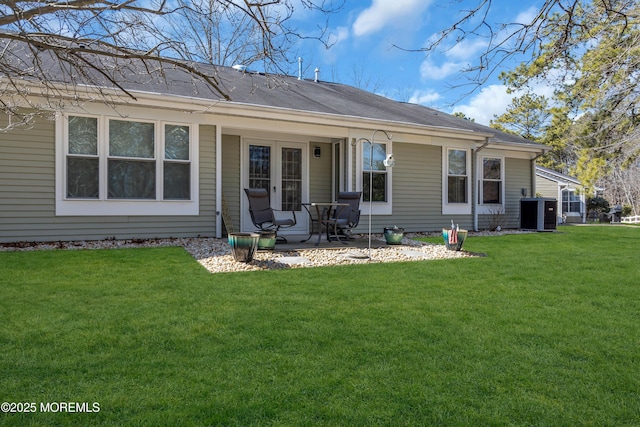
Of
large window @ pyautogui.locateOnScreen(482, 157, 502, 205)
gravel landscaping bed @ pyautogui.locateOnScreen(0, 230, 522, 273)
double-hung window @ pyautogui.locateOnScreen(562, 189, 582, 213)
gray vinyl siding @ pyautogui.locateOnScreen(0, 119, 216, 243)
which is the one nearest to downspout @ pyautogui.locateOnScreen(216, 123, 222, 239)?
gravel landscaping bed @ pyautogui.locateOnScreen(0, 230, 522, 273)

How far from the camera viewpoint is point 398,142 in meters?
9.59

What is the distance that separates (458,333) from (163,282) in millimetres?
2994

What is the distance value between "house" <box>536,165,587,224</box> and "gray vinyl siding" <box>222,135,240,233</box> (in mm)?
17641

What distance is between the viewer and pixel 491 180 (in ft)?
36.7

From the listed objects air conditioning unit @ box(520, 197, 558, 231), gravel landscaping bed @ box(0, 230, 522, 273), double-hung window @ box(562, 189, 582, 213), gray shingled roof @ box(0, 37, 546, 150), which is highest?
gray shingled roof @ box(0, 37, 546, 150)

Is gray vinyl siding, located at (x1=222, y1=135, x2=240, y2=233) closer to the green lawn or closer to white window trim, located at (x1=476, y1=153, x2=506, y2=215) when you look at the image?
the green lawn

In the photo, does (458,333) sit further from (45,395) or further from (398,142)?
(398,142)

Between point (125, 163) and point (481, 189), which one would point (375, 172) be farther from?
point (125, 163)

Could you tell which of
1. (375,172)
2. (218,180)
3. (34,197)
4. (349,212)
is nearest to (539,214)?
(375,172)

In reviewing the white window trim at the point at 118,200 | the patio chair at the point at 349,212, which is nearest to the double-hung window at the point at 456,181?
the patio chair at the point at 349,212

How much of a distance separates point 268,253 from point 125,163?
3141mm

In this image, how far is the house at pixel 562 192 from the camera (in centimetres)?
2088

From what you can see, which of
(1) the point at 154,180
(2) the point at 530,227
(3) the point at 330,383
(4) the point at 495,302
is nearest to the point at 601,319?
(4) the point at 495,302

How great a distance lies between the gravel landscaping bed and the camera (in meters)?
5.45
